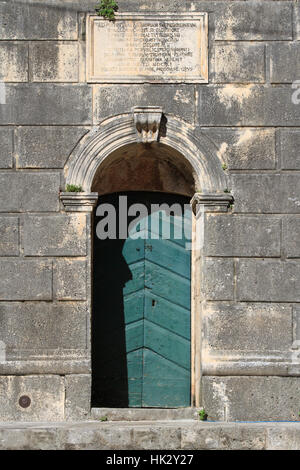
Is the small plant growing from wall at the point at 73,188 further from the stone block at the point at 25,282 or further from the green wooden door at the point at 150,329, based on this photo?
the green wooden door at the point at 150,329

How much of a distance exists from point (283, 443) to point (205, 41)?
4115 millimetres

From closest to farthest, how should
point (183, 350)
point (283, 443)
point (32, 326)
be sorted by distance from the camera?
point (283, 443) → point (32, 326) → point (183, 350)

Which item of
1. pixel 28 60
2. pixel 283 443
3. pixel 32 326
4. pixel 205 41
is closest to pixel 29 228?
pixel 32 326

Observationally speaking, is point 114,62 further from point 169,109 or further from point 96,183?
point 96,183

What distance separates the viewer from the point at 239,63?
8508mm

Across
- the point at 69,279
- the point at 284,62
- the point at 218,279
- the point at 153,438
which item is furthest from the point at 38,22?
the point at 153,438

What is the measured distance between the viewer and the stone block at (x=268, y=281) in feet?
27.2

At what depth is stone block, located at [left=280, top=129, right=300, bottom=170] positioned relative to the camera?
8.44 m

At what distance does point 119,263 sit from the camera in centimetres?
902

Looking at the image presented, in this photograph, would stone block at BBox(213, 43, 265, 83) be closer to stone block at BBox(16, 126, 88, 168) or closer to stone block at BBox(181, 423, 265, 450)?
stone block at BBox(16, 126, 88, 168)

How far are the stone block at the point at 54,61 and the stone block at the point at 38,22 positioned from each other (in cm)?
9

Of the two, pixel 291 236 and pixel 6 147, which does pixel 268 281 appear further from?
pixel 6 147

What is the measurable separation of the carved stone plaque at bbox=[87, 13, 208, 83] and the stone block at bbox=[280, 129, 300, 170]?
1073 millimetres

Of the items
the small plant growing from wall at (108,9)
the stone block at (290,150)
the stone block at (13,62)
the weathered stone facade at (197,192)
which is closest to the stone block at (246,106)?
the weathered stone facade at (197,192)
